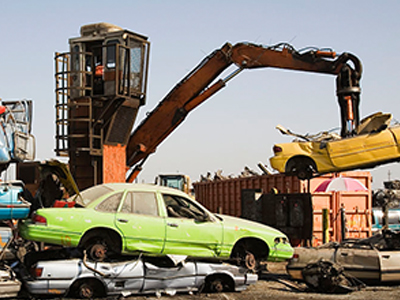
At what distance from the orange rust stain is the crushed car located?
5.79 meters

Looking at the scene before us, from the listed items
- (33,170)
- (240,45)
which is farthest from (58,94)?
(240,45)

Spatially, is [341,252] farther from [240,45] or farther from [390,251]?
[240,45]

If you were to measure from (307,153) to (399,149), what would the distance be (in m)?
2.08

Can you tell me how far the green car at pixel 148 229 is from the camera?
8508 mm

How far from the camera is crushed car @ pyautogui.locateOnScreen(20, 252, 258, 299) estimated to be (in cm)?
831

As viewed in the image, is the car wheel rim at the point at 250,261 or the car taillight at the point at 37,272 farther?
the car wheel rim at the point at 250,261

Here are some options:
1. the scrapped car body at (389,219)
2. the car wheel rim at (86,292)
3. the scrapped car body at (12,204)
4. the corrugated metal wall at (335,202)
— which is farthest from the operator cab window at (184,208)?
the scrapped car body at (389,219)

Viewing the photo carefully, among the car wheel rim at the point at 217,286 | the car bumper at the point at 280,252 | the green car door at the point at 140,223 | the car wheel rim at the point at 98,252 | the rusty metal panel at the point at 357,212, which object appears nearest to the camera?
the car wheel rim at the point at 98,252

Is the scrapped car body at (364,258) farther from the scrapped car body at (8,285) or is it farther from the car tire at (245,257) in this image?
the scrapped car body at (8,285)

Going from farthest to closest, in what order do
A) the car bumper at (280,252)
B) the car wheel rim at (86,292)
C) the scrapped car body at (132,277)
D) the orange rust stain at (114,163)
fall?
the orange rust stain at (114,163), the car bumper at (280,252), the car wheel rim at (86,292), the scrapped car body at (132,277)

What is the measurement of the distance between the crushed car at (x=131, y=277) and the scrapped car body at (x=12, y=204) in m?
0.85

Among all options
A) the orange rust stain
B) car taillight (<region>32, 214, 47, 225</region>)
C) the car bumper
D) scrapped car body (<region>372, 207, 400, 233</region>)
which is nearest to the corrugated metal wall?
scrapped car body (<region>372, 207, 400, 233</region>)

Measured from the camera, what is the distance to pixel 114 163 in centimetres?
1503

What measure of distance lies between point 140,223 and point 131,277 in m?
0.87
